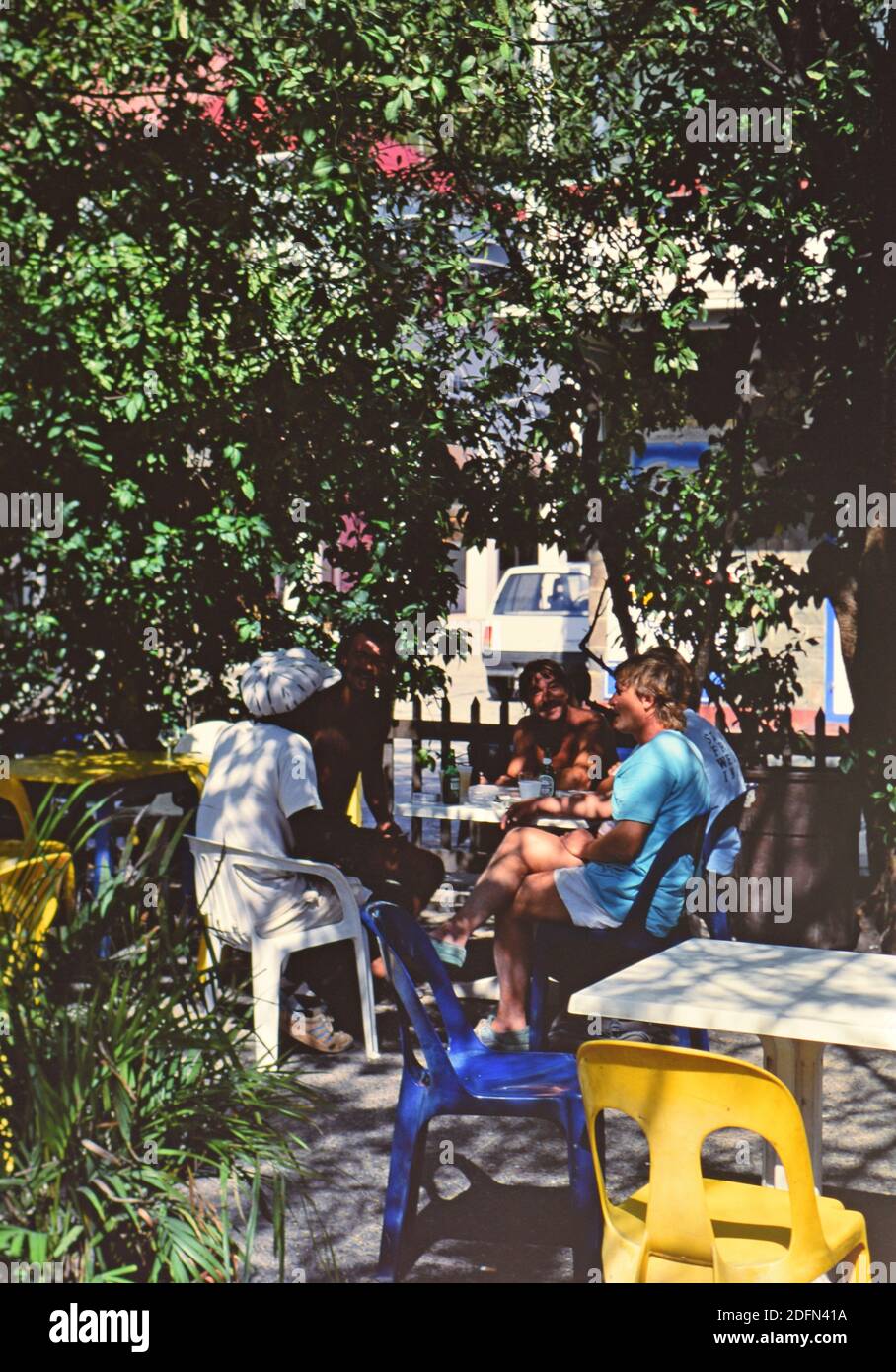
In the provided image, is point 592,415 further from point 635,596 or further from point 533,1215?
point 533,1215

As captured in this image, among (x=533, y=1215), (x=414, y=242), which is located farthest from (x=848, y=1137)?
(x=414, y=242)

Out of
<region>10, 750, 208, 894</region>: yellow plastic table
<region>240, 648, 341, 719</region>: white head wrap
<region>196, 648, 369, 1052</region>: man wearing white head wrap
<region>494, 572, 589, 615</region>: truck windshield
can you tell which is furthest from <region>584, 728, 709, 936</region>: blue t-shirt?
<region>494, 572, 589, 615</region>: truck windshield

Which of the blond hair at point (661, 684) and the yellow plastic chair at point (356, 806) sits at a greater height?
the blond hair at point (661, 684)

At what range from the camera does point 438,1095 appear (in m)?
4.30

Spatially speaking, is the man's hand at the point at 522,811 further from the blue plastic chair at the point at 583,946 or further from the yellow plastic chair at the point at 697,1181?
the yellow plastic chair at the point at 697,1181

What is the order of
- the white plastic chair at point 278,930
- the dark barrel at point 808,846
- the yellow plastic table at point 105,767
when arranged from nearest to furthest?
the white plastic chair at point 278,930 → the yellow plastic table at point 105,767 → the dark barrel at point 808,846

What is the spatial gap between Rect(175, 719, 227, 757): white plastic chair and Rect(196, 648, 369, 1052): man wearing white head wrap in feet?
6.37

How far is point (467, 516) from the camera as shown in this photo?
27.4 feet

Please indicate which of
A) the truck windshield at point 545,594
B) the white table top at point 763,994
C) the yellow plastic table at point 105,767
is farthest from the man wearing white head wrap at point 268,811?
the truck windshield at point 545,594

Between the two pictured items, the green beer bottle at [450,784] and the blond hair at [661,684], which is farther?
the green beer bottle at [450,784]

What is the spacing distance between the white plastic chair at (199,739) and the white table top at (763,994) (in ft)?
13.8

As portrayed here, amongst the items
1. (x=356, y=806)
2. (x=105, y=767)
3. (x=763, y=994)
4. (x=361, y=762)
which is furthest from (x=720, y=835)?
(x=105, y=767)

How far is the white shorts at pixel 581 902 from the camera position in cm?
571
